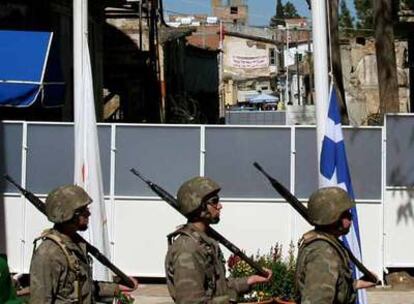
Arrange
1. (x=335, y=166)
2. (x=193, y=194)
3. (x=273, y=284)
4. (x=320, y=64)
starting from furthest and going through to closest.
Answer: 1. (x=273, y=284)
2. (x=320, y=64)
3. (x=335, y=166)
4. (x=193, y=194)

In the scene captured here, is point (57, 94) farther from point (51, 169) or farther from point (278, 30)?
A: point (278, 30)

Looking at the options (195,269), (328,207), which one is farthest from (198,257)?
(328,207)

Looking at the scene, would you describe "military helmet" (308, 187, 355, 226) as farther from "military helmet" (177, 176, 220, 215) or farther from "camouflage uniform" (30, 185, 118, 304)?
"camouflage uniform" (30, 185, 118, 304)

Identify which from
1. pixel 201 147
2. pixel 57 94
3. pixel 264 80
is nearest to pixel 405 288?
pixel 201 147

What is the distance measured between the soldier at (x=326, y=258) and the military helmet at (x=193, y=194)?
0.58 m

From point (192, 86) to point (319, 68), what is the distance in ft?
99.9

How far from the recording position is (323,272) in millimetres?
5090

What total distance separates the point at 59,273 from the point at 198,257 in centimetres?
77

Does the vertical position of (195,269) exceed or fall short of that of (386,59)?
it falls short

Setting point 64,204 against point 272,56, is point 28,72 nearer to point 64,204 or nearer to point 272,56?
point 64,204

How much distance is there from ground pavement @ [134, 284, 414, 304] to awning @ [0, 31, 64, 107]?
10.0ft

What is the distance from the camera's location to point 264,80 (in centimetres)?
7675

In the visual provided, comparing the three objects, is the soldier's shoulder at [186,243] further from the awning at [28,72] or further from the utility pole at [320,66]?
the awning at [28,72]

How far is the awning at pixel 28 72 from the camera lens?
43.2ft
